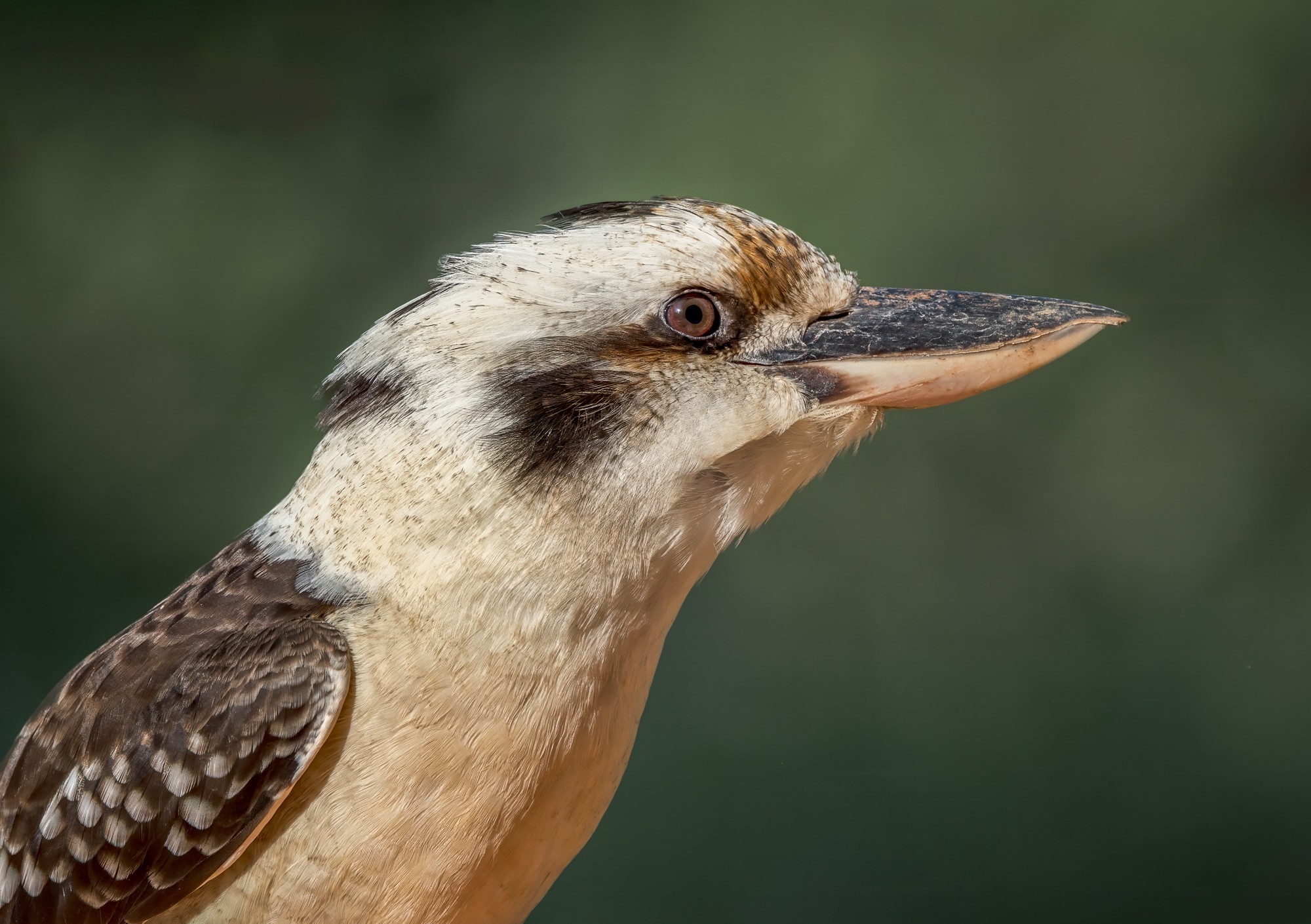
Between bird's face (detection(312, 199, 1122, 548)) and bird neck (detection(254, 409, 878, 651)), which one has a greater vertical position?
bird's face (detection(312, 199, 1122, 548))

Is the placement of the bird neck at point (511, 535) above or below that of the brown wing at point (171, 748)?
above

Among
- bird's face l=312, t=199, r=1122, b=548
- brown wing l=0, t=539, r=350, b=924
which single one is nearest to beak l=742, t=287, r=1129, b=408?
bird's face l=312, t=199, r=1122, b=548

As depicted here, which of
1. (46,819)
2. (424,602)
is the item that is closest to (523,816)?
(424,602)

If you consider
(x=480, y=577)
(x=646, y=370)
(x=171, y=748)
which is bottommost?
(x=171, y=748)

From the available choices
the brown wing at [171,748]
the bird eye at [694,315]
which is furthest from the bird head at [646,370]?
the brown wing at [171,748]

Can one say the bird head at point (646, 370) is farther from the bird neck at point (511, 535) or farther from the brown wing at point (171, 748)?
the brown wing at point (171, 748)

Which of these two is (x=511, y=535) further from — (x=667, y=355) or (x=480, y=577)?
(x=667, y=355)

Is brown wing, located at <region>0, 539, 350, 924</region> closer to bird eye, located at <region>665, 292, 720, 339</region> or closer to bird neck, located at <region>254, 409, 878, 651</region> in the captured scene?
bird neck, located at <region>254, 409, 878, 651</region>

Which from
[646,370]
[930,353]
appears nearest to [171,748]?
[646,370]
